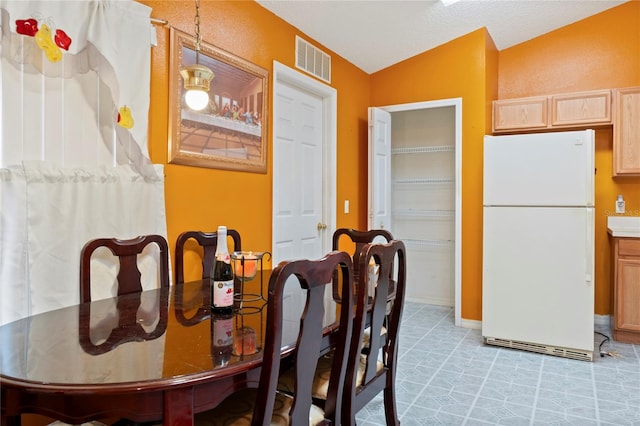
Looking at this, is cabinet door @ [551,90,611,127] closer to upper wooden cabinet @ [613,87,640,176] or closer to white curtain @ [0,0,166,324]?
upper wooden cabinet @ [613,87,640,176]

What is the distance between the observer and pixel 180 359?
1171 millimetres

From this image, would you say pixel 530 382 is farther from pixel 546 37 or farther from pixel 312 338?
pixel 546 37

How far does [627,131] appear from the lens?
3.74 m

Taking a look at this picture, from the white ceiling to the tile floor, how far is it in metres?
2.74

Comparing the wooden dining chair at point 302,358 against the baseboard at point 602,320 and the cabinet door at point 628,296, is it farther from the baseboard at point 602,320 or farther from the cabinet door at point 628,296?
the baseboard at point 602,320

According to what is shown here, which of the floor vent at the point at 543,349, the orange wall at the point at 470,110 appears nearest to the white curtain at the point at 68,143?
the floor vent at the point at 543,349

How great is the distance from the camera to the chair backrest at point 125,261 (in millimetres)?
1879

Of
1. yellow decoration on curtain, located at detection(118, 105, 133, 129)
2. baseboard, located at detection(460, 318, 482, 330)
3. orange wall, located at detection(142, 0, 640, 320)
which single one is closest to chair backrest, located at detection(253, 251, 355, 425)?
yellow decoration on curtain, located at detection(118, 105, 133, 129)

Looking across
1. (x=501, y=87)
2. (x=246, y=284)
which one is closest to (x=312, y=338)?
(x=246, y=284)

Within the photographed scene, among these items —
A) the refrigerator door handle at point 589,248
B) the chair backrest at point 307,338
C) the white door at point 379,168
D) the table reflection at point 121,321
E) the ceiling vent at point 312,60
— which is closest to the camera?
the chair backrest at point 307,338

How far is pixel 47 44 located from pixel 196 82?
610 mm

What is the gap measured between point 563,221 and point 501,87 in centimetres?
199

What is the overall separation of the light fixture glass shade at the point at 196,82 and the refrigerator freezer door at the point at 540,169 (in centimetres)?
251

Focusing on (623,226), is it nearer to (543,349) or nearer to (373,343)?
(543,349)
